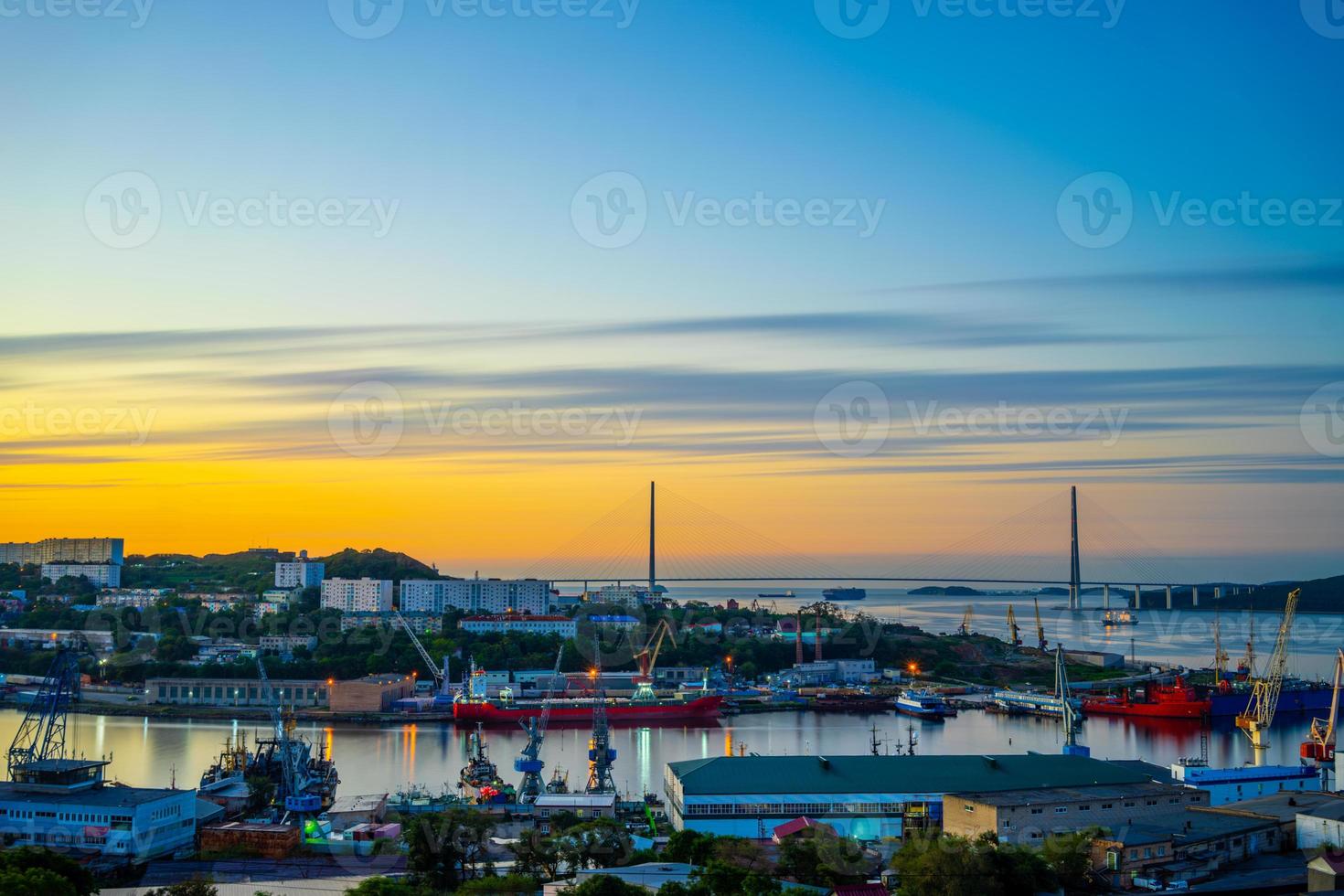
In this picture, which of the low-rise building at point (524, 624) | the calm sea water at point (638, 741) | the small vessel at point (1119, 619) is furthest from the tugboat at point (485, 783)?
the small vessel at point (1119, 619)

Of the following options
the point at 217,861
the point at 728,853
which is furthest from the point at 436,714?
the point at 728,853

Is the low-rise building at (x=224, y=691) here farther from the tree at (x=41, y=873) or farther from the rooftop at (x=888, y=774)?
the tree at (x=41, y=873)

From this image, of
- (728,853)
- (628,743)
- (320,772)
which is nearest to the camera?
(728,853)

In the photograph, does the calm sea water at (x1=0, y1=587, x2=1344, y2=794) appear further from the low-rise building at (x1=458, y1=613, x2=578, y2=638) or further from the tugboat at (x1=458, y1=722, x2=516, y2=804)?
the low-rise building at (x1=458, y1=613, x2=578, y2=638)

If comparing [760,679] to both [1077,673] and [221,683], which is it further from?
[221,683]

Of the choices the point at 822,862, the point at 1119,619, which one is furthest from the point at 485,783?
the point at 1119,619
